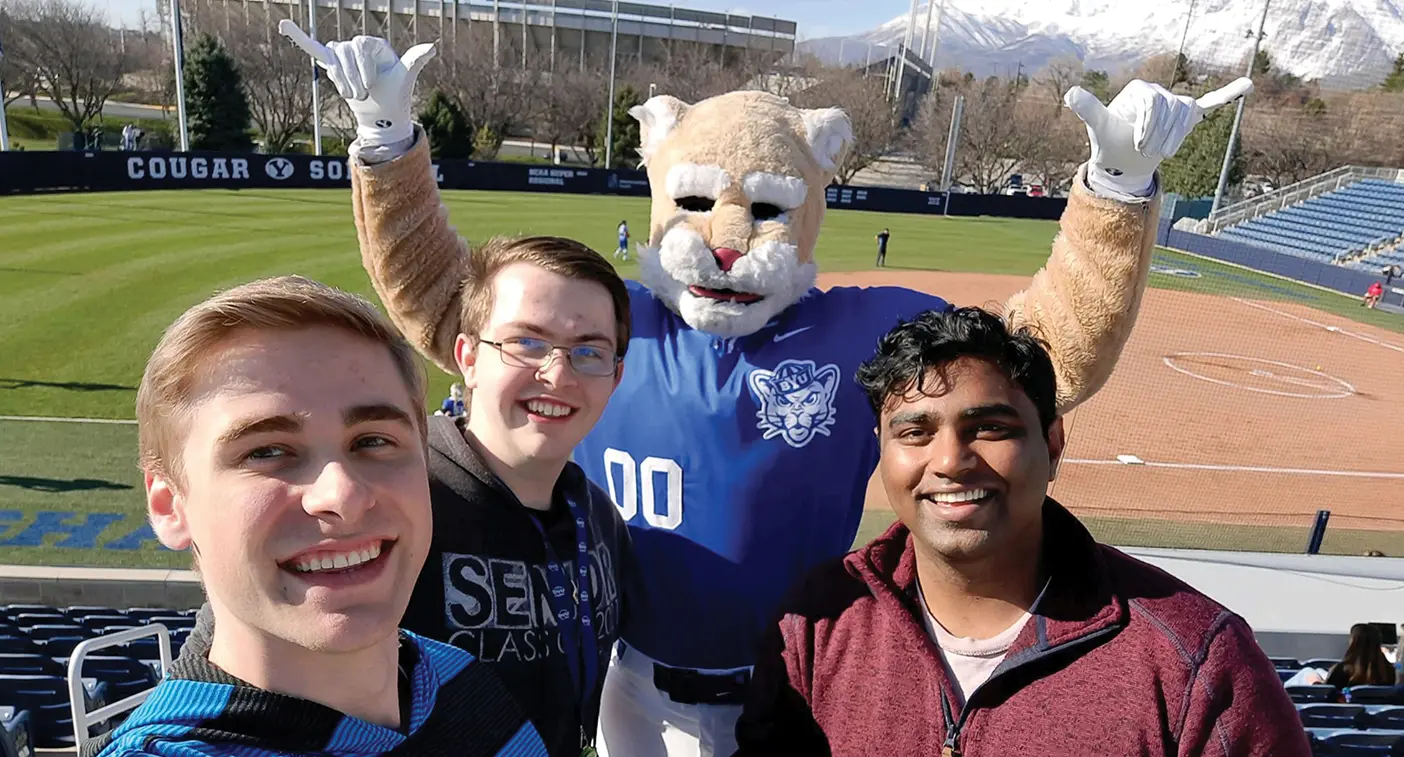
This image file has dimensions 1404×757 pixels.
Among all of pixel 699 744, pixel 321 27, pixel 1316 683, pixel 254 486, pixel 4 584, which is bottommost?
pixel 4 584

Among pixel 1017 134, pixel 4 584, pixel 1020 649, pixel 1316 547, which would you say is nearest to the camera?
pixel 1020 649

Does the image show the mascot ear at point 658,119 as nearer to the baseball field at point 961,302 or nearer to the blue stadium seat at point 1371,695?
the baseball field at point 961,302

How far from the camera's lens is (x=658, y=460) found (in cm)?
263

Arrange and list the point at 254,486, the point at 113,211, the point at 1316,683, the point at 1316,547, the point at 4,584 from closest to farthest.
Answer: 1. the point at 254,486
2. the point at 1316,683
3. the point at 4,584
4. the point at 1316,547
5. the point at 113,211

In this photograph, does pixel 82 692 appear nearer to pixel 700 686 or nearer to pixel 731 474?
pixel 700 686

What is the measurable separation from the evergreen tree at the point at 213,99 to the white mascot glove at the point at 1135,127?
38.4 metres

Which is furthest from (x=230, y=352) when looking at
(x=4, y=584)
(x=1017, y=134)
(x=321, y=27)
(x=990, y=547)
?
(x=321, y=27)

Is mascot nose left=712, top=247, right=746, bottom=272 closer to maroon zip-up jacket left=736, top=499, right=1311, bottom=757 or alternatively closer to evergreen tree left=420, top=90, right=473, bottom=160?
maroon zip-up jacket left=736, top=499, right=1311, bottom=757

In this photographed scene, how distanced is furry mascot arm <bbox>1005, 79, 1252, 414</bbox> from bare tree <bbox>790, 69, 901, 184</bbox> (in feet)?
144

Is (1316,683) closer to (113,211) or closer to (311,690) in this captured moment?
(311,690)

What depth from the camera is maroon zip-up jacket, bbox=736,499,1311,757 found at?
163cm

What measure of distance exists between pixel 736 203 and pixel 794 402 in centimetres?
69

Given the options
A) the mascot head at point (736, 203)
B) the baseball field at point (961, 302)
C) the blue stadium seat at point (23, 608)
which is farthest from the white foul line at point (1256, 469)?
the blue stadium seat at point (23, 608)

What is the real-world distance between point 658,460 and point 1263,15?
36.1 meters
